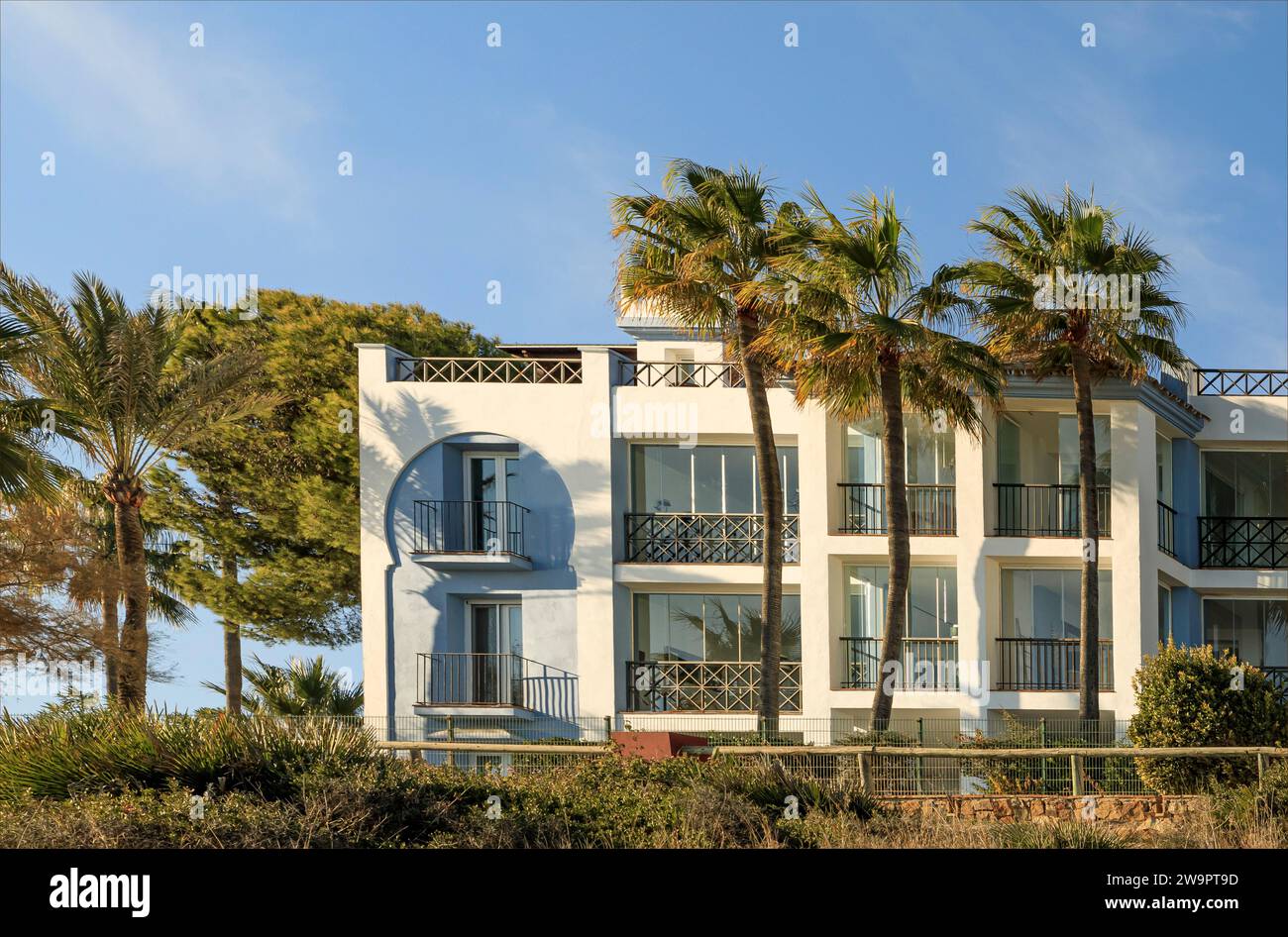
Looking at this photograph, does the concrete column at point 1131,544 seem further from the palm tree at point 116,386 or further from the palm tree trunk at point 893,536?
the palm tree at point 116,386

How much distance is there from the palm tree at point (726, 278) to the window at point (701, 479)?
3414mm

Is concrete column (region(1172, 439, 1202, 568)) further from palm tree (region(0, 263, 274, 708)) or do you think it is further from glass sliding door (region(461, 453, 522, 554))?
palm tree (region(0, 263, 274, 708))

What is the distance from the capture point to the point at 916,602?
110ft

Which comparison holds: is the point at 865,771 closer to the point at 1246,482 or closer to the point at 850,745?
the point at 850,745

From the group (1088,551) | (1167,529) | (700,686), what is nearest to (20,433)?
(700,686)

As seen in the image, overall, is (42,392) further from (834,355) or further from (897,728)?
(897,728)

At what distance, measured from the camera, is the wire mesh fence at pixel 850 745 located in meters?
21.9

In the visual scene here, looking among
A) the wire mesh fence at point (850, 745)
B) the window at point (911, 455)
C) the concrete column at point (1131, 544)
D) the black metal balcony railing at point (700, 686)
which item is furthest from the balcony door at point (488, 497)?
the concrete column at point (1131, 544)

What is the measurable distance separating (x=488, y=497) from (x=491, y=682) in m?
3.92

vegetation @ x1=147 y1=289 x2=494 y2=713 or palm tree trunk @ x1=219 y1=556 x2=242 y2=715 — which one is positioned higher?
vegetation @ x1=147 y1=289 x2=494 y2=713

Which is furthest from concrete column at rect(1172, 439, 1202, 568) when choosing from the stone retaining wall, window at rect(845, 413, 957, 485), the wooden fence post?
the wooden fence post

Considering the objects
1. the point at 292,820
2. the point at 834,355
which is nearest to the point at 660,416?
the point at 834,355

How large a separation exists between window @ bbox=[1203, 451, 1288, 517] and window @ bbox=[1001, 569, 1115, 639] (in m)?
5.08

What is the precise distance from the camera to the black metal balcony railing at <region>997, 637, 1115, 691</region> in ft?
107
